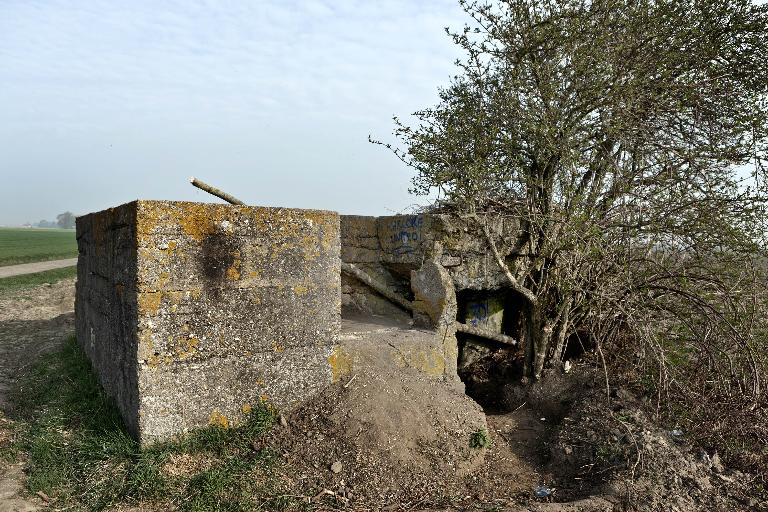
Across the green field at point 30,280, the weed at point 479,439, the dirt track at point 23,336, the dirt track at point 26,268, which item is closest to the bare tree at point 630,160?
the weed at point 479,439

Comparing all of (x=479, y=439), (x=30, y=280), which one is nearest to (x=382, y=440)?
(x=479, y=439)

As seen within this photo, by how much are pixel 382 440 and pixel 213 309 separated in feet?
5.62

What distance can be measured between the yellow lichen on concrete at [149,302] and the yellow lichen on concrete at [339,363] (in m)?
1.56

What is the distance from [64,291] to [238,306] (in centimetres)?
1155

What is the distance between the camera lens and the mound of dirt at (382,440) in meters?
4.13

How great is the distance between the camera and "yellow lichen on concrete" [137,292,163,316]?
398cm

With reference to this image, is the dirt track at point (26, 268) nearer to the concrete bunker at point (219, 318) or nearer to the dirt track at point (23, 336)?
the dirt track at point (23, 336)

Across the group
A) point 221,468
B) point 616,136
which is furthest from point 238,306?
point 616,136

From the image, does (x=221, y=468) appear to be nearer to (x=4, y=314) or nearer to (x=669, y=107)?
(x=669, y=107)

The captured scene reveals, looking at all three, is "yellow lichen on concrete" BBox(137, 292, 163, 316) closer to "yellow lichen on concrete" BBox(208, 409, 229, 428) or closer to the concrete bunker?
the concrete bunker

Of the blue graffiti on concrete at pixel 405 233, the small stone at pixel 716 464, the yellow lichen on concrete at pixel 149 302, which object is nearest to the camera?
the yellow lichen on concrete at pixel 149 302

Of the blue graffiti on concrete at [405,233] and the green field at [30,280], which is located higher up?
the blue graffiti on concrete at [405,233]

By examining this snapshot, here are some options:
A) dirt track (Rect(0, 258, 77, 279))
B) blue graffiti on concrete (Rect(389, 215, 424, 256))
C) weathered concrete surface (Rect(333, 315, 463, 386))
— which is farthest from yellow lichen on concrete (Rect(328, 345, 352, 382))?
dirt track (Rect(0, 258, 77, 279))

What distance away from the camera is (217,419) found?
4.33 meters
